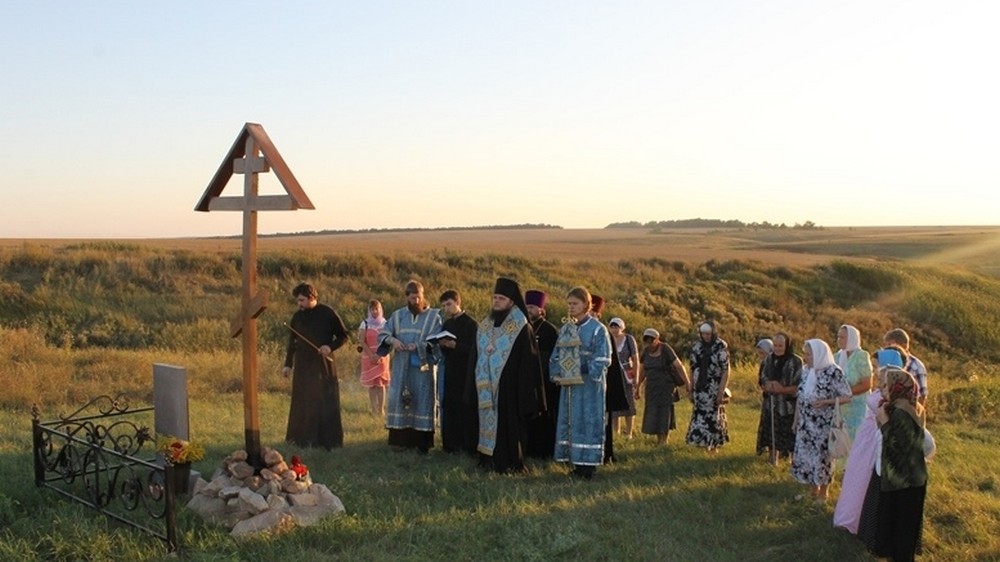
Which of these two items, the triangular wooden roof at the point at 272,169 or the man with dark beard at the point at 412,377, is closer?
the triangular wooden roof at the point at 272,169

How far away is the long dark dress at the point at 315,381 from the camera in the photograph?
9.52 m

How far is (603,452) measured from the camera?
904 centimetres

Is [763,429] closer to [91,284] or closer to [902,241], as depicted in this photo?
[91,284]

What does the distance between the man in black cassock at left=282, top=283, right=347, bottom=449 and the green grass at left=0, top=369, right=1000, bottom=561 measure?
0.97ft

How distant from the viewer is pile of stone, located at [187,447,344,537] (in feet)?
21.6

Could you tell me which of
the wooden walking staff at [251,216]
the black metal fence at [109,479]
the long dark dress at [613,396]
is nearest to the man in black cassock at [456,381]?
the long dark dress at [613,396]

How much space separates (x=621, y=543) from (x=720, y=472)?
3031 mm

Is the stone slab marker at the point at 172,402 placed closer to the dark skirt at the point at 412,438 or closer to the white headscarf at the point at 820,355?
the dark skirt at the point at 412,438

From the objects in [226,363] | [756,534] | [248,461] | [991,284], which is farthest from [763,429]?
[991,284]

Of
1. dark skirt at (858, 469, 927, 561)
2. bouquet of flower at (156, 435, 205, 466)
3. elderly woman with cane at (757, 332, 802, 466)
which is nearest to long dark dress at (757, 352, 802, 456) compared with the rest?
elderly woman with cane at (757, 332, 802, 466)

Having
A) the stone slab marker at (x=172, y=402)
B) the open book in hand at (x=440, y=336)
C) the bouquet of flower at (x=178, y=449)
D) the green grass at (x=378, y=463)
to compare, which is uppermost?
the open book in hand at (x=440, y=336)

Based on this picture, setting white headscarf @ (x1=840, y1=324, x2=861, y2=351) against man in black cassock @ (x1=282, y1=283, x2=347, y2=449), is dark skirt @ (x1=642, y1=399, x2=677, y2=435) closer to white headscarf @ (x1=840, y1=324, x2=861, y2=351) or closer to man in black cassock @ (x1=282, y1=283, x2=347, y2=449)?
white headscarf @ (x1=840, y1=324, x2=861, y2=351)

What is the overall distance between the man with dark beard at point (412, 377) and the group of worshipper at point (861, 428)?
3.68 m

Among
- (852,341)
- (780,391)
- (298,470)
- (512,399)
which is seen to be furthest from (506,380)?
(852,341)
